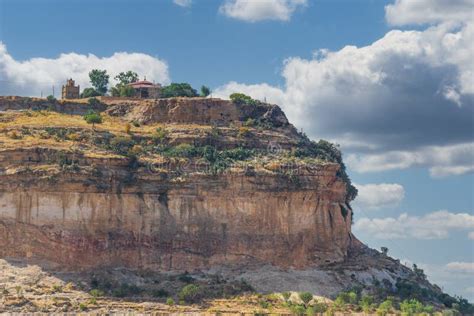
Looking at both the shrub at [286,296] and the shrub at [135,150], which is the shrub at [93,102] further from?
the shrub at [286,296]

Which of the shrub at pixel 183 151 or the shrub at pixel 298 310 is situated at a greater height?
the shrub at pixel 183 151

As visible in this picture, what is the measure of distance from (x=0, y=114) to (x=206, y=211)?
1913cm

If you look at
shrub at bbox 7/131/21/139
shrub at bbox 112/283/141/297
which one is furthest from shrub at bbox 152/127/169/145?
shrub at bbox 112/283/141/297

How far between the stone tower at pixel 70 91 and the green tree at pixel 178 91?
298 inches

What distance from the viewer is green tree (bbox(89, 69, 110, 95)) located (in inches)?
4123

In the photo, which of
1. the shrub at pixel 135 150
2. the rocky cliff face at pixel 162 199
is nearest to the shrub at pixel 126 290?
the rocky cliff face at pixel 162 199

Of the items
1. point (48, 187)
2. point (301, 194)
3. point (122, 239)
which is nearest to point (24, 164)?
point (48, 187)

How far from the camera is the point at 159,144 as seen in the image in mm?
83938

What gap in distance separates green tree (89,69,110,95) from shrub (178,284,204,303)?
35511mm

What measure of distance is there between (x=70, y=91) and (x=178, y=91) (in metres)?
9.44

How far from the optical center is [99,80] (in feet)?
344

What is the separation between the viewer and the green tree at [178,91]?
316 ft

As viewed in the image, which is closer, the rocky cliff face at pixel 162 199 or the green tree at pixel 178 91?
the rocky cliff face at pixel 162 199

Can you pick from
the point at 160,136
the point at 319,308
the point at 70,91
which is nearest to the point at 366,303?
the point at 319,308
